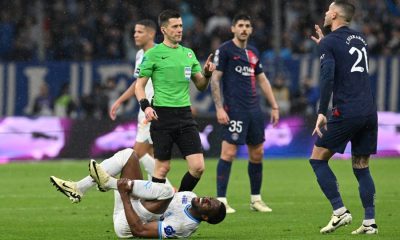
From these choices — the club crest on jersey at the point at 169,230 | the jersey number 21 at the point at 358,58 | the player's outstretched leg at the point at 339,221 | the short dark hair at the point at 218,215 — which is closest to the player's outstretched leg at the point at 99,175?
the club crest on jersey at the point at 169,230

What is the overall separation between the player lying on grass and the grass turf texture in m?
0.59

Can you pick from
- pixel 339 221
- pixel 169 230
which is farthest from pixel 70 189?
pixel 339 221

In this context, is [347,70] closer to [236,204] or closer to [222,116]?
[222,116]

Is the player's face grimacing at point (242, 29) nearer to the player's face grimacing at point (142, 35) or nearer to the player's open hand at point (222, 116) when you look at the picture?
the player's open hand at point (222, 116)

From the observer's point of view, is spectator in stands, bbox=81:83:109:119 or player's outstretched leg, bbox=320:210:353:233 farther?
spectator in stands, bbox=81:83:109:119

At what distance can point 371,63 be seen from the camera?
25.8 m

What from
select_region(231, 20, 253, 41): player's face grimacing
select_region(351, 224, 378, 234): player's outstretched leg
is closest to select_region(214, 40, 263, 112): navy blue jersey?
select_region(231, 20, 253, 41): player's face grimacing

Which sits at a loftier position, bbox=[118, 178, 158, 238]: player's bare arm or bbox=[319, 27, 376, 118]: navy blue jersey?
bbox=[319, 27, 376, 118]: navy blue jersey

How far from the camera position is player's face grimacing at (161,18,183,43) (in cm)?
1267

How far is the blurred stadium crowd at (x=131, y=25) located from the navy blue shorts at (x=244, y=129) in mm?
11455

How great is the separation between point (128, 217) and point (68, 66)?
1517cm

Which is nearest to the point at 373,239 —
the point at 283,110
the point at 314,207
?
the point at 314,207

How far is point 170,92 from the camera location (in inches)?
501

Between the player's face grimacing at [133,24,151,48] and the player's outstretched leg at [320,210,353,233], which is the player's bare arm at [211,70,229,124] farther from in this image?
the player's outstretched leg at [320,210,353,233]
